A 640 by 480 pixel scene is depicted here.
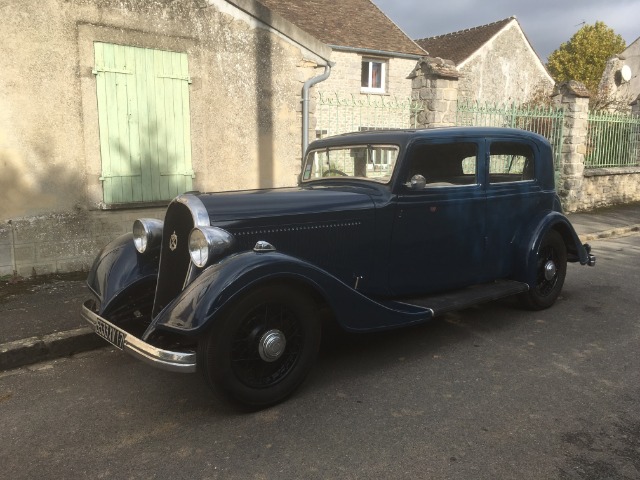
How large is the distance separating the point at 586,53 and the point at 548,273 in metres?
32.2

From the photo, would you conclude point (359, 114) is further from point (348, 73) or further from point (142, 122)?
point (142, 122)

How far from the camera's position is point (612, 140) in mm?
12719

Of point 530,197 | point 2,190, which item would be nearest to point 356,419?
point 530,197

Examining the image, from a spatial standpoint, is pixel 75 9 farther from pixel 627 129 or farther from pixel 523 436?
pixel 627 129

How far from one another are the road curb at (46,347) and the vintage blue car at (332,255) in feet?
2.10

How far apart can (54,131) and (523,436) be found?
18.0 feet

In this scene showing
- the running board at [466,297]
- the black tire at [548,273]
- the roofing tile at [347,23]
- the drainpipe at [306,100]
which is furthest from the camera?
the roofing tile at [347,23]

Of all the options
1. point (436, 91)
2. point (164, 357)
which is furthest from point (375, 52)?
point (164, 357)

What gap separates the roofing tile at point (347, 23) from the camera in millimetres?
18375

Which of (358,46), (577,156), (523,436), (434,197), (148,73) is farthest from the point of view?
(358,46)

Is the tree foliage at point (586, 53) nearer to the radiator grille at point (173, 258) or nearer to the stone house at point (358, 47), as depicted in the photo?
the stone house at point (358, 47)

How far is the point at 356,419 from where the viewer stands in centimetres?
301

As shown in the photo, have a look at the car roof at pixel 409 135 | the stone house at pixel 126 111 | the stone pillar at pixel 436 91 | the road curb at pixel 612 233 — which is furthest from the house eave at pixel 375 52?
the car roof at pixel 409 135

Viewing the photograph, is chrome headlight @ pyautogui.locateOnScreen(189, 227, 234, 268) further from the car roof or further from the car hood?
the car roof
